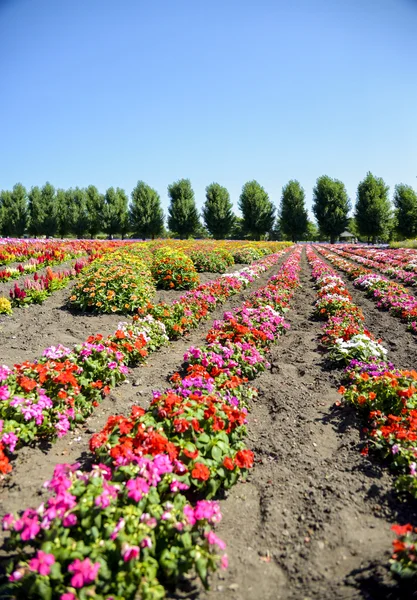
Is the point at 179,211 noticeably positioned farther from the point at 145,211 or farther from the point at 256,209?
the point at 256,209

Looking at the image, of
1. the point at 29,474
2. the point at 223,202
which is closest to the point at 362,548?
the point at 29,474

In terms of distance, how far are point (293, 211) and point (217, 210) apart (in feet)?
50.1

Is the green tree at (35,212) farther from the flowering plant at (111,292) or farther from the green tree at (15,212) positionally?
the flowering plant at (111,292)

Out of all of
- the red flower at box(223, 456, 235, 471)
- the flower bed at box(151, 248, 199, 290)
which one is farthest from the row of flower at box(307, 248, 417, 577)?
the flower bed at box(151, 248, 199, 290)

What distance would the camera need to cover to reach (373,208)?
49.4 meters

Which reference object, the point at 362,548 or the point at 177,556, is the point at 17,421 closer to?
the point at 177,556

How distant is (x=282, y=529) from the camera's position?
2533 mm

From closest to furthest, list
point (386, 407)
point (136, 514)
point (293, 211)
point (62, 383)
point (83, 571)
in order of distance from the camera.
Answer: point (83, 571)
point (136, 514)
point (62, 383)
point (386, 407)
point (293, 211)

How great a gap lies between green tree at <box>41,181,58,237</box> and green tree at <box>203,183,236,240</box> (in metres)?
22.8

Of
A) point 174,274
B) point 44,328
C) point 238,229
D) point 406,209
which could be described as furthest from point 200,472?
point 238,229

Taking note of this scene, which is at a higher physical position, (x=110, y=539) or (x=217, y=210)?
(x=217, y=210)

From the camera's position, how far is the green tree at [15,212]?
47.7 meters

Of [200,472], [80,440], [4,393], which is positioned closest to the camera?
[200,472]

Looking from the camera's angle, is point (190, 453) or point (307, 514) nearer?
point (190, 453)
